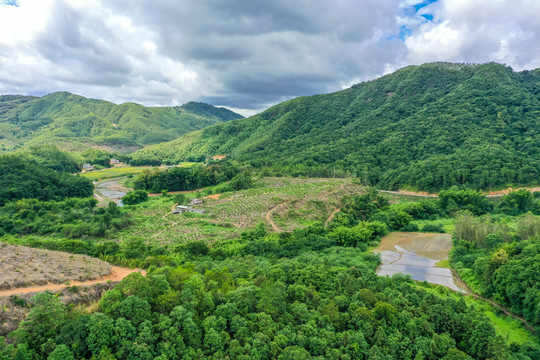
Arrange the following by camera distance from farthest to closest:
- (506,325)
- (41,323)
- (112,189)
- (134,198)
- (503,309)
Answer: (112,189), (134,198), (503,309), (506,325), (41,323)

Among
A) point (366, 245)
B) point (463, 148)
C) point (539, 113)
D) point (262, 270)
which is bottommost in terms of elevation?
point (366, 245)

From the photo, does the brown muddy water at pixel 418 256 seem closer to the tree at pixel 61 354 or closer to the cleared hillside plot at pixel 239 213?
the cleared hillside plot at pixel 239 213


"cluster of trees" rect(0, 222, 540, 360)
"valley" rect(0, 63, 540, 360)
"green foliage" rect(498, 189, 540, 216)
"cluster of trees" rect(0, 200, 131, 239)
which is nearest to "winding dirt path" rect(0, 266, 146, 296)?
"valley" rect(0, 63, 540, 360)

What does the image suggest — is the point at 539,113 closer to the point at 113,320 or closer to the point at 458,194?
the point at 458,194

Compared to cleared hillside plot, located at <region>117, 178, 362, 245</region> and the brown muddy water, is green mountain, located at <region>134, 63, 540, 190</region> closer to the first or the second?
cleared hillside plot, located at <region>117, 178, 362, 245</region>

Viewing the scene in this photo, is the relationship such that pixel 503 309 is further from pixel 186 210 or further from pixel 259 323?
pixel 186 210

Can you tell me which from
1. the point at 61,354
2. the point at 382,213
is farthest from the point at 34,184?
the point at 382,213

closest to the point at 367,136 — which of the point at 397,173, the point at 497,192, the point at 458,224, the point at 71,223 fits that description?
the point at 397,173
